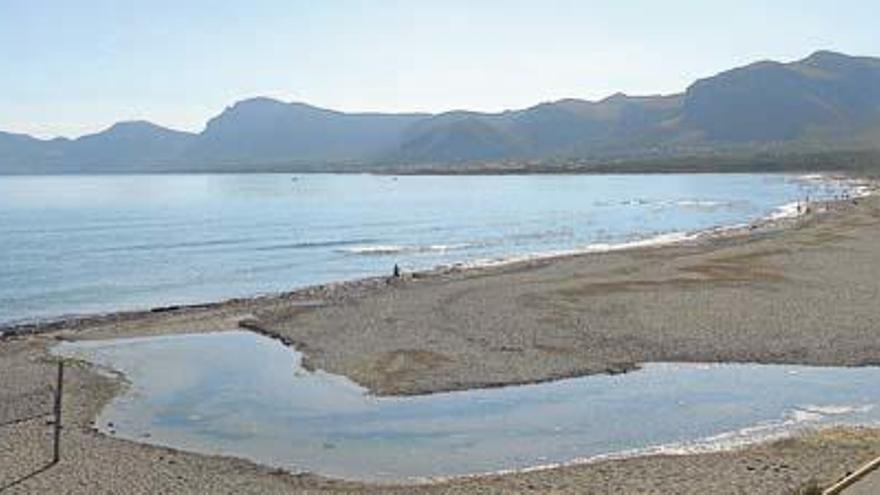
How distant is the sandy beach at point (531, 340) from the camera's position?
22781mm

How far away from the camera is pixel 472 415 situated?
29172 mm

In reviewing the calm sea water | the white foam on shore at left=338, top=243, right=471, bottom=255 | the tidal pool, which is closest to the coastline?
the calm sea water

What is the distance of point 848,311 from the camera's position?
41.3 metres

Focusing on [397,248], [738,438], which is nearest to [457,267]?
[397,248]

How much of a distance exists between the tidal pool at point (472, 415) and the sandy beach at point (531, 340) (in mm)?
1189

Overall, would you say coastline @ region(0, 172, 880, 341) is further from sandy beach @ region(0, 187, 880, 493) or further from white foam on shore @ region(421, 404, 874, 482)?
white foam on shore @ region(421, 404, 874, 482)

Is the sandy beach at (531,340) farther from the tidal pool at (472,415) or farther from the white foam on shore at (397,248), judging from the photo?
the white foam on shore at (397,248)

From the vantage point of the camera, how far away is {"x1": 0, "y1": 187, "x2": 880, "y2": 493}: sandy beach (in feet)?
74.7

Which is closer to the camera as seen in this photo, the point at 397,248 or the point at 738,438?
the point at 738,438

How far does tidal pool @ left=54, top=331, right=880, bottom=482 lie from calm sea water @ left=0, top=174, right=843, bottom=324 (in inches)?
961

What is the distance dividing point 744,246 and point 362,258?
27.7 m

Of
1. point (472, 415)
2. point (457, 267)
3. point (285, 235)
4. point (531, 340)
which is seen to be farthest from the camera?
point (285, 235)

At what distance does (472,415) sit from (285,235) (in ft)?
246

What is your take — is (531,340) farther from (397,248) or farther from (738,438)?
(397,248)
